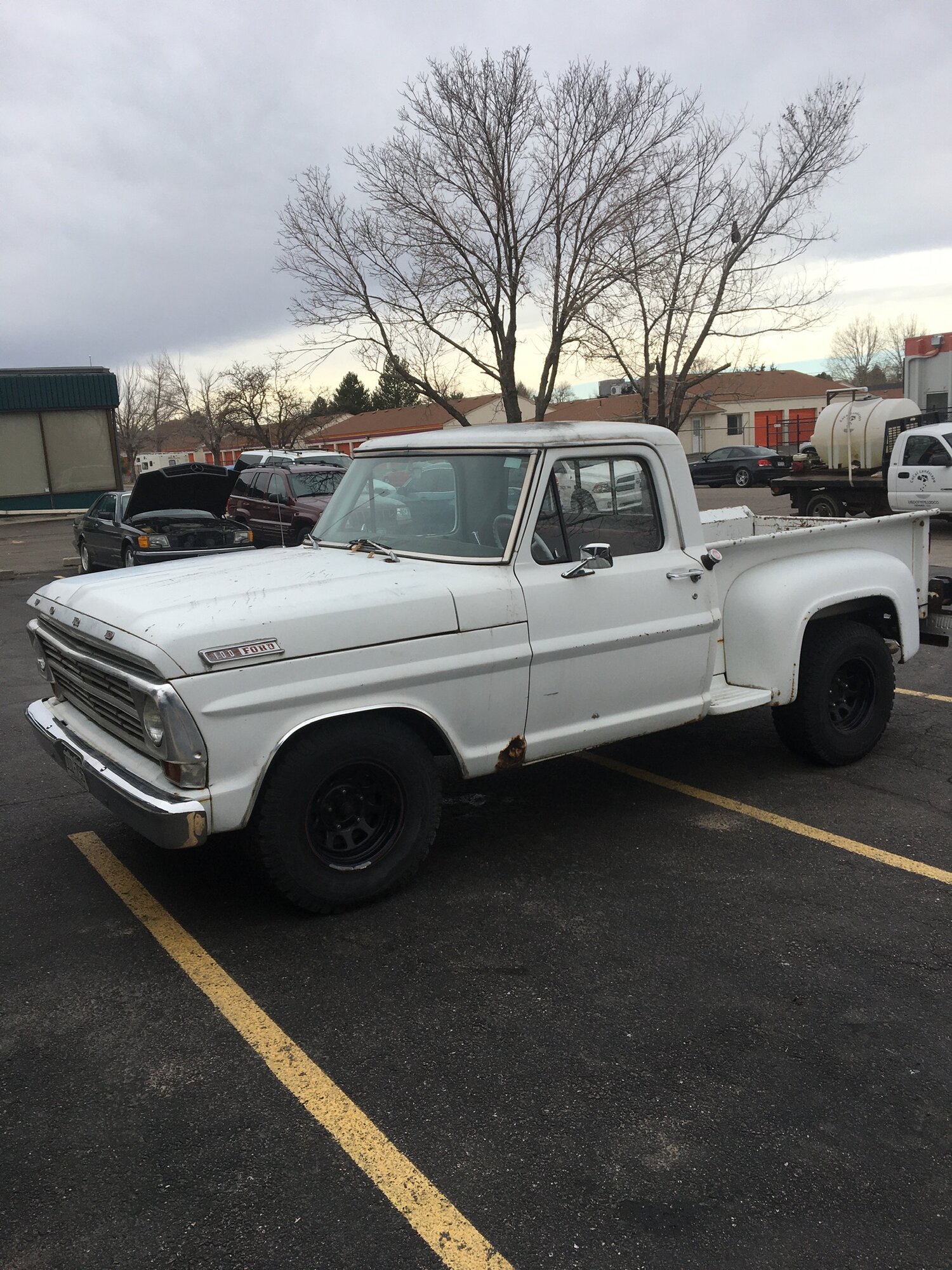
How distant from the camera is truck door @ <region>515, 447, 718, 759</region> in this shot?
4.42 m

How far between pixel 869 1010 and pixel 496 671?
1.88 m

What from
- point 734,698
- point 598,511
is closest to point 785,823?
point 734,698

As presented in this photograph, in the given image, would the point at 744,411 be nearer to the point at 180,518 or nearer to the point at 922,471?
the point at 922,471

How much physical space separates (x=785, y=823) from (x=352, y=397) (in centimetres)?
7836

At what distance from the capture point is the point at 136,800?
3676mm

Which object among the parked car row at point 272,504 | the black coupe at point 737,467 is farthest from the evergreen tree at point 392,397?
the parked car row at point 272,504

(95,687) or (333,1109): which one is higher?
(95,687)

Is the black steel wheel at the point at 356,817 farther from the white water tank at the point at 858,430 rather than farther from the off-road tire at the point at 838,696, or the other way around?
the white water tank at the point at 858,430

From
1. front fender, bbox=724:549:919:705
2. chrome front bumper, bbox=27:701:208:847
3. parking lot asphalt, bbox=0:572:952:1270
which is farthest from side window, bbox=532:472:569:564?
chrome front bumper, bbox=27:701:208:847

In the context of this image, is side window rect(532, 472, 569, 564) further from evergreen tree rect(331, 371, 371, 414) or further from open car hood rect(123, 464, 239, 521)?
evergreen tree rect(331, 371, 371, 414)

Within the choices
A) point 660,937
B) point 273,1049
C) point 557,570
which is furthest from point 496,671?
point 273,1049

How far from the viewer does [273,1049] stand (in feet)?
10.7

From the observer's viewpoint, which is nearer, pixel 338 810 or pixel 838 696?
pixel 338 810

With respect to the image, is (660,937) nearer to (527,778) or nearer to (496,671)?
(496,671)
